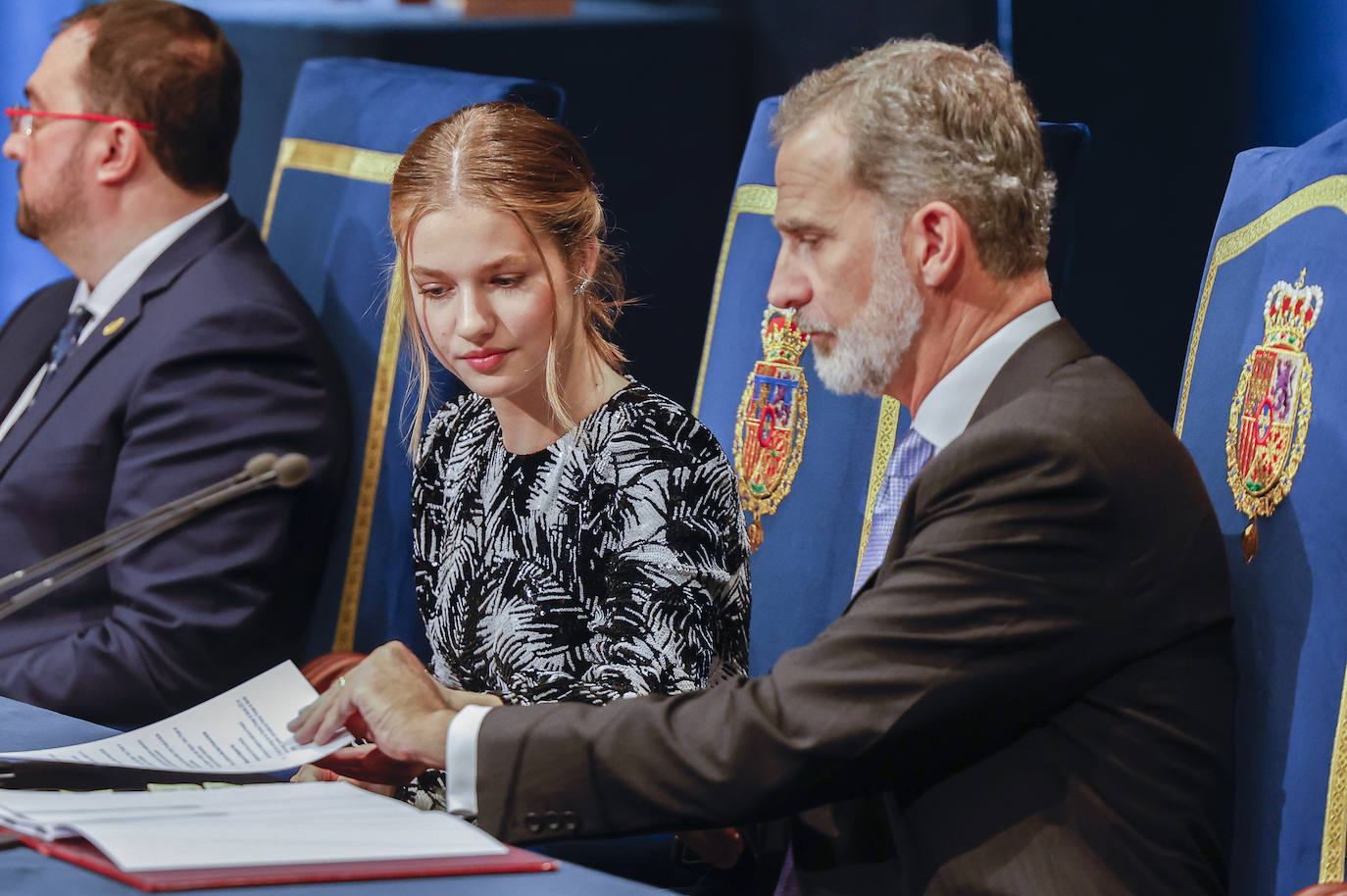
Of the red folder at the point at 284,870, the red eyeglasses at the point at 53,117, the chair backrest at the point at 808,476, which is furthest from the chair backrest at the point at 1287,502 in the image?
the red eyeglasses at the point at 53,117

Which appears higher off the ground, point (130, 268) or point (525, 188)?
point (525, 188)

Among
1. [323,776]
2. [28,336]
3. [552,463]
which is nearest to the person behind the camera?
[323,776]

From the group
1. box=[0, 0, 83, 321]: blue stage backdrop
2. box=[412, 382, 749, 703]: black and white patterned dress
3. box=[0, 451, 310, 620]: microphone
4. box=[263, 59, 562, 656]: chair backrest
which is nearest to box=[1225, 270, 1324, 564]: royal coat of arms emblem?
box=[412, 382, 749, 703]: black and white patterned dress

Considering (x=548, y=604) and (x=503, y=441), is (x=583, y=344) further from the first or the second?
(x=548, y=604)

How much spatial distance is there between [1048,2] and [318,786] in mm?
1737

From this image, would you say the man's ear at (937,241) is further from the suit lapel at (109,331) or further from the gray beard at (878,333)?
the suit lapel at (109,331)

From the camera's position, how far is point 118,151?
2.43 m

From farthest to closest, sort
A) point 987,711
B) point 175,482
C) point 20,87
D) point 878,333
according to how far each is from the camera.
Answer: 1. point 20,87
2. point 175,482
3. point 878,333
4. point 987,711

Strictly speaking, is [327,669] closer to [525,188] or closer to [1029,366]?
[525,188]

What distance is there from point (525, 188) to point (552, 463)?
30 cm

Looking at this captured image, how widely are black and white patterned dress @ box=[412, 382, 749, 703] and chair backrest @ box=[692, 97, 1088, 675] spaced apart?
14.0 inches

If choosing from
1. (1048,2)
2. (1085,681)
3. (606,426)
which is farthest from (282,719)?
(1048,2)

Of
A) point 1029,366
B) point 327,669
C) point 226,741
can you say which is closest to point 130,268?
point 327,669

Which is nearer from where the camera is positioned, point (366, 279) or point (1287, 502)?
point (1287, 502)
